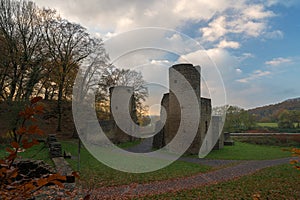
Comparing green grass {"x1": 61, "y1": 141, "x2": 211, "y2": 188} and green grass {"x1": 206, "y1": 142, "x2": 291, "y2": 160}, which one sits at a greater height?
green grass {"x1": 61, "y1": 141, "x2": 211, "y2": 188}

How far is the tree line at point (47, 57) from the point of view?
16.9m

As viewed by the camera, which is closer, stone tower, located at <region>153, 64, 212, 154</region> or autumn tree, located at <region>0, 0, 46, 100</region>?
stone tower, located at <region>153, 64, 212, 154</region>

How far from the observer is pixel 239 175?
9211 millimetres

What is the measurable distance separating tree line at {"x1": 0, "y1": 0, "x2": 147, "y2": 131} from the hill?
A: 3701 cm

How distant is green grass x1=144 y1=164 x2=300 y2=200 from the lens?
20.7 ft

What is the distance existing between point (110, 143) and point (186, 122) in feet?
24.6

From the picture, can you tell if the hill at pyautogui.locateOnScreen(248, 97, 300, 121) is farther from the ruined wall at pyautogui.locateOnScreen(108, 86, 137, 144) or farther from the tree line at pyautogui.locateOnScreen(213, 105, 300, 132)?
the ruined wall at pyautogui.locateOnScreen(108, 86, 137, 144)

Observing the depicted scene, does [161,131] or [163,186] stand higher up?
[161,131]

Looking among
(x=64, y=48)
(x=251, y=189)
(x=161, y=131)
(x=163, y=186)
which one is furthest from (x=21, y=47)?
(x=251, y=189)

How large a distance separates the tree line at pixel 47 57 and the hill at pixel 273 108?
37012 millimetres

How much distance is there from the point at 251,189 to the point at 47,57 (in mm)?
18831

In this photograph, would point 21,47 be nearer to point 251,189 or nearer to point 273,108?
point 251,189

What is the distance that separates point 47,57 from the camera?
63.7ft

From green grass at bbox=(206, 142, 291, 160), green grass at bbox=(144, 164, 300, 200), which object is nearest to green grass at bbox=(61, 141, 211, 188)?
green grass at bbox=(144, 164, 300, 200)
